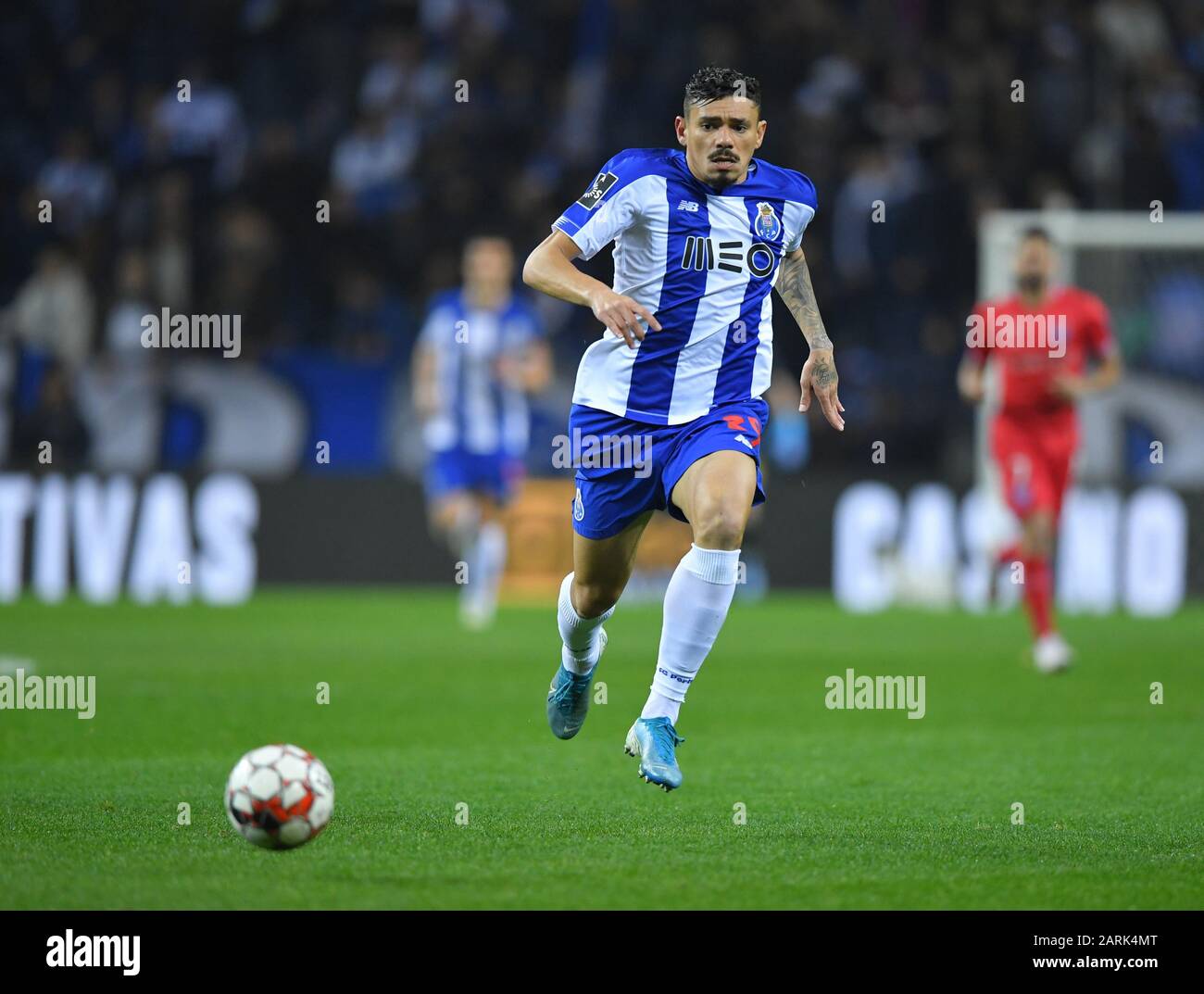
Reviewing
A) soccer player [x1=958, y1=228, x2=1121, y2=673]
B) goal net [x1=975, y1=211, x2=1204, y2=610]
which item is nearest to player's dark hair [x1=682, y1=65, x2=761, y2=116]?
soccer player [x1=958, y1=228, x2=1121, y2=673]

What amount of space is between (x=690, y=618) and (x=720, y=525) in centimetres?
35

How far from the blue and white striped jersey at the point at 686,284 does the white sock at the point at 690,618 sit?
0.56 m

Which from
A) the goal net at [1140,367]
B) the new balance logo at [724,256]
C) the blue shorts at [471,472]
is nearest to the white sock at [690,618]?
the new balance logo at [724,256]

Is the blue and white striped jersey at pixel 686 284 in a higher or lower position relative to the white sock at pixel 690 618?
higher

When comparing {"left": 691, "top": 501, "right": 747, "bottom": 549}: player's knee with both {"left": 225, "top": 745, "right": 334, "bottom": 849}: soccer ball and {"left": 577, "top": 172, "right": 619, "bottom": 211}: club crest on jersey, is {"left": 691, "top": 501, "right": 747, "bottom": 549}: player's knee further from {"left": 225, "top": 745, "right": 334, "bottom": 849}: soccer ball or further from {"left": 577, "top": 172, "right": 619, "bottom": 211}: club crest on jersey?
{"left": 225, "top": 745, "right": 334, "bottom": 849}: soccer ball

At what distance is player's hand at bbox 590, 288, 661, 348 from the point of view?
580 centimetres

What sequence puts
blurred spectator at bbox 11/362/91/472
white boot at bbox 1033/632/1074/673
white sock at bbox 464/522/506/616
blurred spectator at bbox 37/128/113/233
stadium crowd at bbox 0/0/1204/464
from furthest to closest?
blurred spectator at bbox 37/128/113/233 → stadium crowd at bbox 0/0/1204/464 → blurred spectator at bbox 11/362/91/472 → white sock at bbox 464/522/506/616 → white boot at bbox 1033/632/1074/673

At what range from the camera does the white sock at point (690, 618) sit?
6.12 metres

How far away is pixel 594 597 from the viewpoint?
679 cm

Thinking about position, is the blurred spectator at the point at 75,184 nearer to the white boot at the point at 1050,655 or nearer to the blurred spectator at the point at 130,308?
the blurred spectator at the point at 130,308

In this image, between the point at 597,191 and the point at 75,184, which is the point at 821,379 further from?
the point at 75,184

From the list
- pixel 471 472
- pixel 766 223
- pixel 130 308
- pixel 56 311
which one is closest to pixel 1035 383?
pixel 471 472

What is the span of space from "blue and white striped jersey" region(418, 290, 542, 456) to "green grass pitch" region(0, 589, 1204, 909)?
2.03 metres

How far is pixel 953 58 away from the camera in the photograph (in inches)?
766
